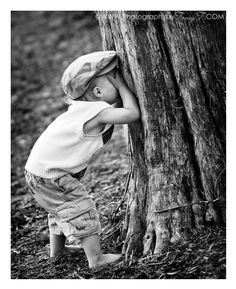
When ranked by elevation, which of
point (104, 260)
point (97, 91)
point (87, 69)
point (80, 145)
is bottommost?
point (104, 260)

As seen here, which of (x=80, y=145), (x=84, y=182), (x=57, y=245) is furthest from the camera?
(x=84, y=182)

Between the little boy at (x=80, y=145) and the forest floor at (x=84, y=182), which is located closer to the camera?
the forest floor at (x=84, y=182)

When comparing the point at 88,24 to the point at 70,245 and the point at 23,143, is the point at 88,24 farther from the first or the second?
the point at 70,245

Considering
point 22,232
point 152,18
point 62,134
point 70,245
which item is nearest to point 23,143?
point 22,232

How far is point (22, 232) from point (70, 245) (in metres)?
0.65

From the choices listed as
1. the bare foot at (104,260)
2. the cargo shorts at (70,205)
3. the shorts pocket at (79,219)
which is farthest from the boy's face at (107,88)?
the bare foot at (104,260)

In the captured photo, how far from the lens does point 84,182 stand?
196 inches

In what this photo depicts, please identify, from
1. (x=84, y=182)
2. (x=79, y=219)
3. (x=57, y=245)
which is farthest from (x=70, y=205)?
(x=84, y=182)

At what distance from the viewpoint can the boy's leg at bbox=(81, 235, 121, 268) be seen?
10.9 feet

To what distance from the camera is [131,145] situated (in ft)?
11.4

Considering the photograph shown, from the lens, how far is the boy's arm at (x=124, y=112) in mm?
3197

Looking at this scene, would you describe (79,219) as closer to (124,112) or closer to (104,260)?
(104,260)

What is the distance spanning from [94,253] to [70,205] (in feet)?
1.22

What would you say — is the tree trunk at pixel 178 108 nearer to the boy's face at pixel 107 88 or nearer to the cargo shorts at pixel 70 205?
the boy's face at pixel 107 88
